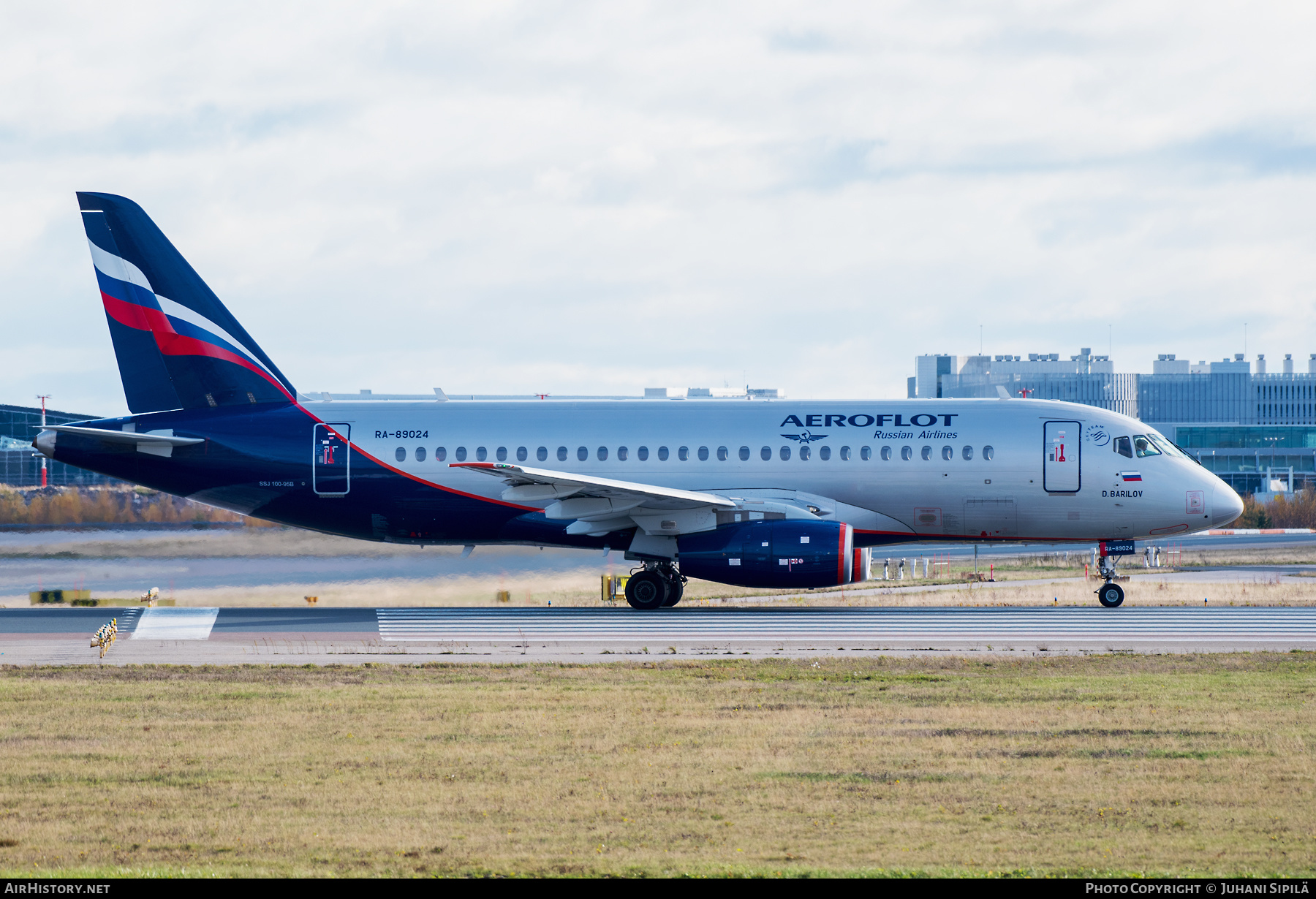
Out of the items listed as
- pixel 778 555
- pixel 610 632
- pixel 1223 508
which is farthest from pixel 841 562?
pixel 1223 508

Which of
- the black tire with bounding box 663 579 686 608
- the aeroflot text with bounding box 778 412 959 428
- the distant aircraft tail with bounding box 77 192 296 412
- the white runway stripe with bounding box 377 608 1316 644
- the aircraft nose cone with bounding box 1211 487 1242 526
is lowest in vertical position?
the white runway stripe with bounding box 377 608 1316 644

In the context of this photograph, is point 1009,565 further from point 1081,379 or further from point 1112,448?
point 1081,379

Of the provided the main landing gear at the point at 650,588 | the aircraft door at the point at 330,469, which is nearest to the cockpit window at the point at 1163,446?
the main landing gear at the point at 650,588

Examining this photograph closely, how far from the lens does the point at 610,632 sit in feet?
81.9

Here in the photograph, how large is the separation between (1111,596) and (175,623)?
19.9 m

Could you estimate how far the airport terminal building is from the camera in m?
155

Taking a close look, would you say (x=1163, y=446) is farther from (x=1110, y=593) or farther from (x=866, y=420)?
(x=866, y=420)

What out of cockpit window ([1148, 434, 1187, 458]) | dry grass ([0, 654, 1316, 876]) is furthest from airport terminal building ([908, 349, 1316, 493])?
dry grass ([0, 654, 1316, 876])

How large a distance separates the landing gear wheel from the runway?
70 cm

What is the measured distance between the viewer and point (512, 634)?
80.5ft

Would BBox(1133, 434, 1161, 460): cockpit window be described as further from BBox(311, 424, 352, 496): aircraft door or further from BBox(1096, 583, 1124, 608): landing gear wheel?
BBox(311, 424, 352, 496): aircraft door

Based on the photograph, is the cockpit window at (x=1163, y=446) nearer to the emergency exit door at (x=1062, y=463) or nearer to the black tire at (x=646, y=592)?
the emergency exit door at (x=1062, y=463)

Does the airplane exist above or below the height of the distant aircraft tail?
below
